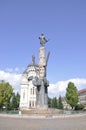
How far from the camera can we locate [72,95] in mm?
66938

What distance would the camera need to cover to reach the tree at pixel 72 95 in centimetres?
6662

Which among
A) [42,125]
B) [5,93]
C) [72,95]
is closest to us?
[42,125]

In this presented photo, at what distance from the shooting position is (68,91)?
68000mm

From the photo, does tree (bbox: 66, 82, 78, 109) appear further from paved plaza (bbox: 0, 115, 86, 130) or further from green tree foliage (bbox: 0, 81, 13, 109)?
paved plaza (bbox: 0, 115, 86, 130)

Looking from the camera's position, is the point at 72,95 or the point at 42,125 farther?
the point at 72,95

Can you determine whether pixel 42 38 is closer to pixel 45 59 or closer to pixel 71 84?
pixel 45 59

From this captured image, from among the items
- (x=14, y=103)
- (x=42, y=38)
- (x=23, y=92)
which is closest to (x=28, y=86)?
(x=23, y=92)

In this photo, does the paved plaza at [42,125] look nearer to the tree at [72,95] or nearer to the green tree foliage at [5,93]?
the green tree foliage at [5,93]

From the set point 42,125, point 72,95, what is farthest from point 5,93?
point 42,125

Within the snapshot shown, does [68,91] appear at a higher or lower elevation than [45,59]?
lower

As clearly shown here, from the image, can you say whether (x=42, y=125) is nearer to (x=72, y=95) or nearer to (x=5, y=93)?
(x=5, y=93)

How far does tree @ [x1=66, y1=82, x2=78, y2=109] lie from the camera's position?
6662 centimetres

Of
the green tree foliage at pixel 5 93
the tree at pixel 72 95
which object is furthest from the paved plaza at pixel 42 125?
the tree at pixel 72 95

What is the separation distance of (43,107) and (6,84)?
26.9 m
